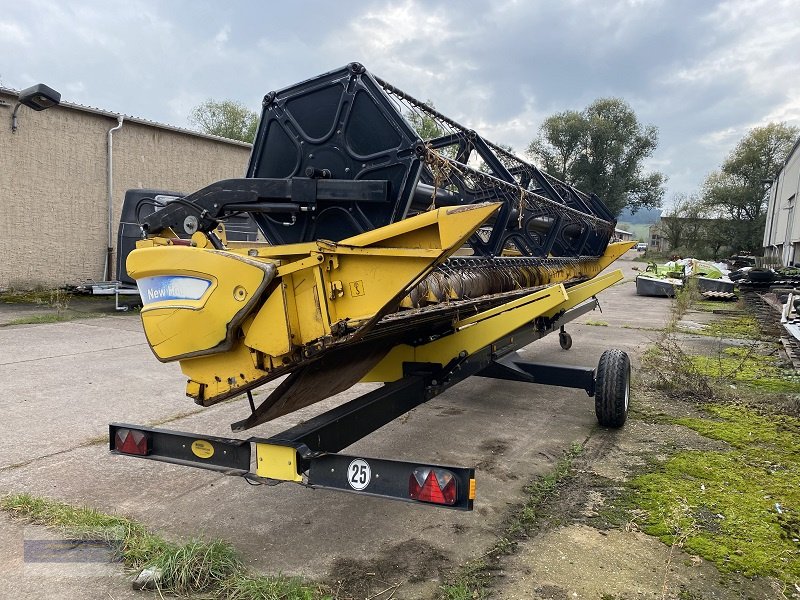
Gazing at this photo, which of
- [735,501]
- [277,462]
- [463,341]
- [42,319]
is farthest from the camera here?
[42,319]

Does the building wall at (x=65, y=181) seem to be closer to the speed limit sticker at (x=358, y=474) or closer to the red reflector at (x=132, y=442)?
the red reflector at (x=132, y=442)

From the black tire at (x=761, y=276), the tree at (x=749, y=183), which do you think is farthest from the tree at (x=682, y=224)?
the black tire at (x=761, y=276)

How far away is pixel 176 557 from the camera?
287cm

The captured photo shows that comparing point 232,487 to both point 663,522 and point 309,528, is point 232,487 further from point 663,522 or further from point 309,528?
point 663,522

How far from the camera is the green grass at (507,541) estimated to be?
281 cm

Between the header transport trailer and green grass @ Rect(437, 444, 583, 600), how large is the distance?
0.59 metres

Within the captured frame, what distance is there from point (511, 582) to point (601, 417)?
2.76 meters

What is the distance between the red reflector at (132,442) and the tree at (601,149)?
149ft

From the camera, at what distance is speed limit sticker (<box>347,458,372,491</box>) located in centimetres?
263

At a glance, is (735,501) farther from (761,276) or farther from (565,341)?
(761,276)

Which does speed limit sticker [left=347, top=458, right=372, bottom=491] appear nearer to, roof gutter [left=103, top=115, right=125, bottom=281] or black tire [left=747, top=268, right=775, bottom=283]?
roof gutter [left=103, top=115, right=125, bottom=281]

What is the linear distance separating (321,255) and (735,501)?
124 inches

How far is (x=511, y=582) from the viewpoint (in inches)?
114

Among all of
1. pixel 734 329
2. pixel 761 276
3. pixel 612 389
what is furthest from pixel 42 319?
pixel 761 276
